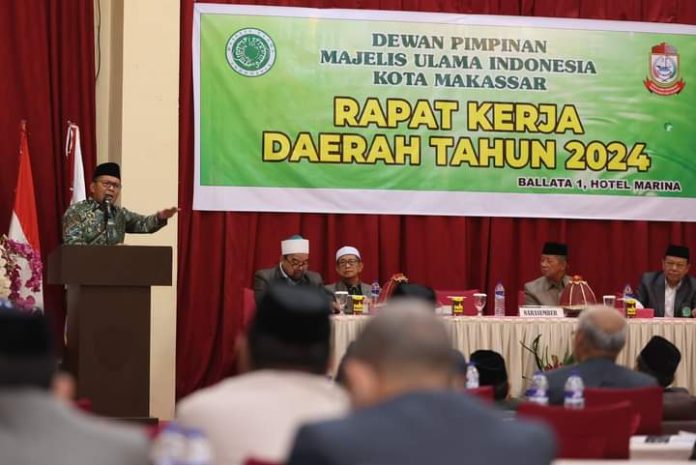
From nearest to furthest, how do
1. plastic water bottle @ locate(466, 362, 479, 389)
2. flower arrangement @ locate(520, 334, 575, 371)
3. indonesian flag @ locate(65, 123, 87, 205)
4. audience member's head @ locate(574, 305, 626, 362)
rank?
1. audience member's head @ locate(574, 305, 626, 362)
2. plastic water bottle @ locate(466, 362, 479, 389)
3. flower arrangement @ locate(520, 334, 575, 371)
4. indonesian flag @ locate(65, 123, 87, 205)

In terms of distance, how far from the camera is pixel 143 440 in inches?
79.7

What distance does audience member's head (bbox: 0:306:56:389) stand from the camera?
74.4 inches

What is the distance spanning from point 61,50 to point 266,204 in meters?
1.84

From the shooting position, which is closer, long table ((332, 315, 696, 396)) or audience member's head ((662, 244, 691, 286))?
long table ((332, 315, 696, 396))

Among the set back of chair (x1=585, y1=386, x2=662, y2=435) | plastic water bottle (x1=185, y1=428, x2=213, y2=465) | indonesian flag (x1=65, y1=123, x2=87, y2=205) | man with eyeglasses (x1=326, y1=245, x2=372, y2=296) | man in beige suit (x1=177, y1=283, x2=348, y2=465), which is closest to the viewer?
plastic water bottle (x1=185, y1=428, x2=213, y2=465)

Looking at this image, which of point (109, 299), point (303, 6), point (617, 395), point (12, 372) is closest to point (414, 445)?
point (12, 372)

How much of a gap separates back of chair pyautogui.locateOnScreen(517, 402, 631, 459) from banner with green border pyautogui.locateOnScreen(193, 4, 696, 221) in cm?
582

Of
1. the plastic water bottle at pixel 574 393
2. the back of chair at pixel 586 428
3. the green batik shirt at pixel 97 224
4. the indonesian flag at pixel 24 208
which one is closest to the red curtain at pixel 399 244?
the indonesian flag at pixel 24 208

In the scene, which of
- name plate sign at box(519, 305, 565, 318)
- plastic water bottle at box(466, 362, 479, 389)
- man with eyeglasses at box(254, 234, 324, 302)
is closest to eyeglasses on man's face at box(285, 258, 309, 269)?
man with eyeglasses at box(254, 234, 324, 302)

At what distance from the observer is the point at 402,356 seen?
1.96m

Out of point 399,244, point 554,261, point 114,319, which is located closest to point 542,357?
point 554,261

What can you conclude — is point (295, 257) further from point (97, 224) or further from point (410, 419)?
point (410, 419)

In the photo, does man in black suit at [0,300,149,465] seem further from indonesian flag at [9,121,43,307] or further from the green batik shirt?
indonesian flag at [9,121,43,307]

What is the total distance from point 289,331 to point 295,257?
19.1ft
